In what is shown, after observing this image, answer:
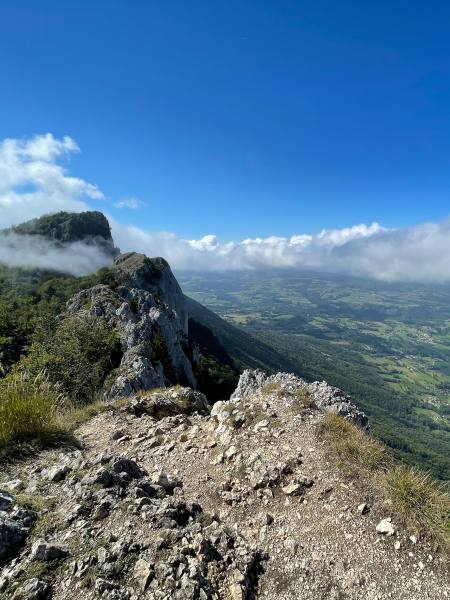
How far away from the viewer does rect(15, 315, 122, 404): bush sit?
19078mm

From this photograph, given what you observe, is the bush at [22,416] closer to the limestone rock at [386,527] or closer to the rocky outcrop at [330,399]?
the rocky outcrop at [330,399]

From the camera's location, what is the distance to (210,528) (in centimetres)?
539

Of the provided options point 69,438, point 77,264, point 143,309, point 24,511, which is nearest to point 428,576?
point 24,511

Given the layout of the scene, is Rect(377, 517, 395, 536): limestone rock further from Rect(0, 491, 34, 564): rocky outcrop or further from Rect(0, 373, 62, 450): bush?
Rect(0, 373, 62, 450): bush

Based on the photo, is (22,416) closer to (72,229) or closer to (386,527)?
(386,527)

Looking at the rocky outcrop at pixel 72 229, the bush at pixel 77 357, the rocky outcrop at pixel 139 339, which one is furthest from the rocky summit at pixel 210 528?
the rocky outcrop at pixel 72 229

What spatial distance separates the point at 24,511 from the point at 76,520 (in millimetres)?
739

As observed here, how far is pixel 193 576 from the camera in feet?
13.9

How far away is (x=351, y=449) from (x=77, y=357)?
2028 cm

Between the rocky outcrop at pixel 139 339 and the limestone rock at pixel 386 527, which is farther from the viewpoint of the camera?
the rocky outcrop at pixel 139 339

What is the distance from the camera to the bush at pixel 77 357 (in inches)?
751

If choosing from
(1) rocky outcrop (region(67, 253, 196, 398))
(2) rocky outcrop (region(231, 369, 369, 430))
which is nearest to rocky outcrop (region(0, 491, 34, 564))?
(2) rocky outcrop (region(231, 369, 369, 430))

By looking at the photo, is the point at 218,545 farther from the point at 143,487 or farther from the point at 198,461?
the point at 198,461

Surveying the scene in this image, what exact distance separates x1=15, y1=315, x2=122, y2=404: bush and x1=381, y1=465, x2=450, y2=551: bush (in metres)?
12.7
